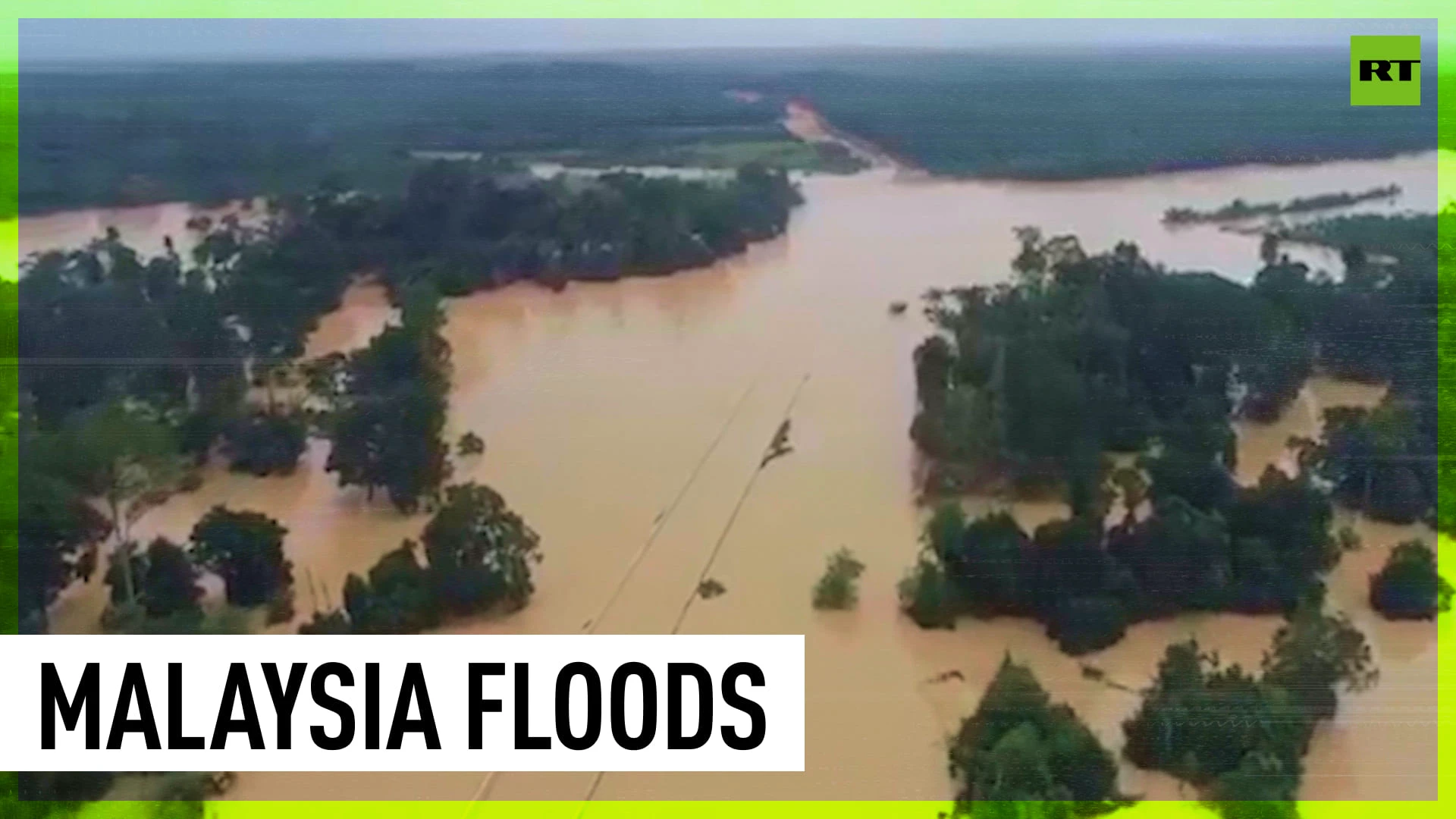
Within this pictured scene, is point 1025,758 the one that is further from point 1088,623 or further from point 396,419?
point 396,419

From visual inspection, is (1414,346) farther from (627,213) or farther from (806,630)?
(627,213)

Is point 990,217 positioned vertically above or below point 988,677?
above

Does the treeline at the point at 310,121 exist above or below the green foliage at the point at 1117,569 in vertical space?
above

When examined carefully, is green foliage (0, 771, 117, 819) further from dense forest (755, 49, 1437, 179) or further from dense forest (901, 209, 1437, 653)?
dense forest (755, 49, 1437, 179)

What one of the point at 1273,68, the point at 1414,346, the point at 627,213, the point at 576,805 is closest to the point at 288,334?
the point at 627,213

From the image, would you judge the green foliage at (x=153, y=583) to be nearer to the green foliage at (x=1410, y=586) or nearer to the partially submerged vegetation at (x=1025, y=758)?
the partially submerged vegetation at (x=1025, y=758)

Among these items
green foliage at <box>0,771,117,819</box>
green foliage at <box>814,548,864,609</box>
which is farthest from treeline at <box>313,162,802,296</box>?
green foliage at <box>0,771,117,819</box>

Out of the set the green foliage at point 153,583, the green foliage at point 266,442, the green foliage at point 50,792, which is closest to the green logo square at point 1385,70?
the green foliage at point 266,442
